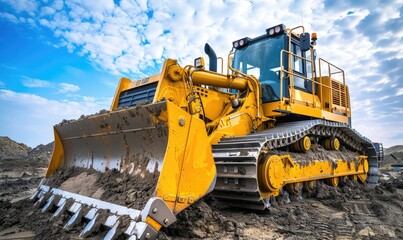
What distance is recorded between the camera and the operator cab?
22.0 feet

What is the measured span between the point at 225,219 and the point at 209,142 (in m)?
1.02

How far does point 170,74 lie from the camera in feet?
17.4

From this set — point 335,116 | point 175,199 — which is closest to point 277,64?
point 335,116

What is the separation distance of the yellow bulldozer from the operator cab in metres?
0.02

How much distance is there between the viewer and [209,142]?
13.4 ft

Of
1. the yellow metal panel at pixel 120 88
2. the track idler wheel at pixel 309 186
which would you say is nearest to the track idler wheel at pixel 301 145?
the track idler wheel at pixel 309 186

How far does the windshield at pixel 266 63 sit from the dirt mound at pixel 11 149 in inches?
908

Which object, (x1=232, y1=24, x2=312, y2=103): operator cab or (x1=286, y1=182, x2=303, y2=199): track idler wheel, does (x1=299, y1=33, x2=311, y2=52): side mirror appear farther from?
(x1=286, y1=182, x2=303, y2=199): track idler wheel

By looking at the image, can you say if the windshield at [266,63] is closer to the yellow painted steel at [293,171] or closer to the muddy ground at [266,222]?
the yellow painted steel at [293,171]

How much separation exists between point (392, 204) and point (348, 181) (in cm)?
127

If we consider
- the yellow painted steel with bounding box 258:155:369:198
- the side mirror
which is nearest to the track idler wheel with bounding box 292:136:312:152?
the yellow painted steel with bounding box 258:155:369:198

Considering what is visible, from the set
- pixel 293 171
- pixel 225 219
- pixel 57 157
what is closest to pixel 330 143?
pixel 293 171

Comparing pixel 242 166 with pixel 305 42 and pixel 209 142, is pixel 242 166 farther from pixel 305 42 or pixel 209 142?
pixel 305 42

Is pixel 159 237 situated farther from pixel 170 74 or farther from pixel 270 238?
pixel 170 74
